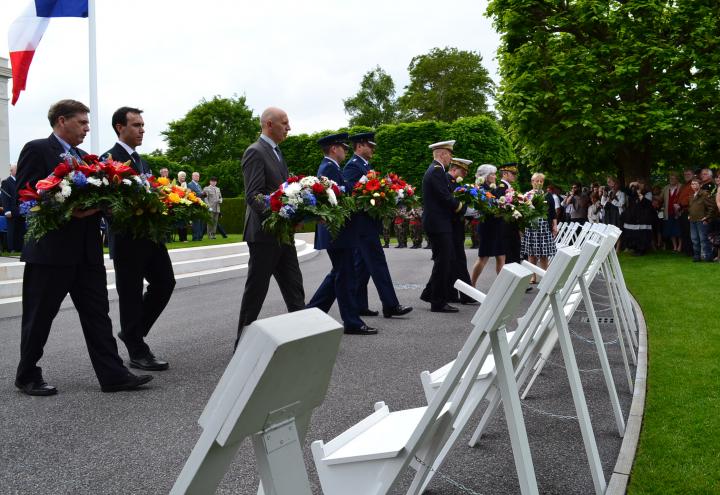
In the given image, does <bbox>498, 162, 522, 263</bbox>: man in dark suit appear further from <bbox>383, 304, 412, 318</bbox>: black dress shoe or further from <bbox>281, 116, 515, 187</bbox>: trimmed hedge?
<bbox>281, 116, 515, 187</bbox>: trimmed hedge

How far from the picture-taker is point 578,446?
14.6 feet

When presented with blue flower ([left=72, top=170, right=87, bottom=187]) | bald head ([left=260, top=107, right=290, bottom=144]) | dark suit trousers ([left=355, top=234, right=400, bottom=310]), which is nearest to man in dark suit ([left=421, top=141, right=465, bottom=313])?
dark suit trousers ([left=355, top=234, right=400, bottom=310])

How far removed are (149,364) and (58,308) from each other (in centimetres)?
113

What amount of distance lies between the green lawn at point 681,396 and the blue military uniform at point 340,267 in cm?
326

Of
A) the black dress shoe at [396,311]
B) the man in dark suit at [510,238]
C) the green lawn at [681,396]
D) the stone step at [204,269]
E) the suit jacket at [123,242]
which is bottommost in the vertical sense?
the stone step at [204,269]

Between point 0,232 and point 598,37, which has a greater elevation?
point 598,37

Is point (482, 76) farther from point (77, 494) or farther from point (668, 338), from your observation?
point (77, 494)

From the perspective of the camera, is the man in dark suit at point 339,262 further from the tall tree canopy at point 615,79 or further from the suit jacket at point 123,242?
the tall tree canopy at point 615,79

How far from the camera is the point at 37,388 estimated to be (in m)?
5.68

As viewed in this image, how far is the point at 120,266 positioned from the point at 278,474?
201 inches

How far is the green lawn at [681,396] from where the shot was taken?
387 centimetres

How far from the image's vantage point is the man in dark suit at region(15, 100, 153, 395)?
217 inches

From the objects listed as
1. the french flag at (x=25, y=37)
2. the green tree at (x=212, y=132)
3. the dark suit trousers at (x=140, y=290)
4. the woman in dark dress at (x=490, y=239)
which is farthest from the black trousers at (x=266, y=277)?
the green tree at (x=212, y=132)

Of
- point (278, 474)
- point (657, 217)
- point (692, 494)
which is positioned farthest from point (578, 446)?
point (657, 217)
